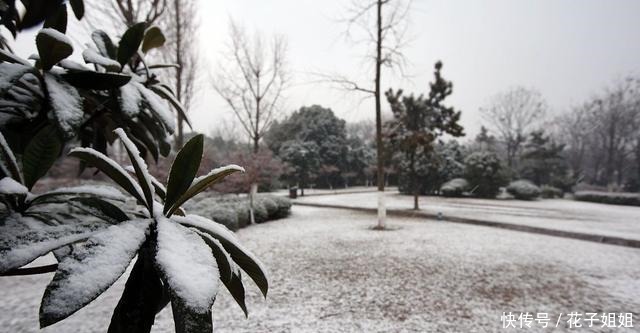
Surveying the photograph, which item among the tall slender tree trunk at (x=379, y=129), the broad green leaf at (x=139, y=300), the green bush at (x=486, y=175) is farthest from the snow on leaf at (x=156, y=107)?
the green bush at (x=486, y=175)

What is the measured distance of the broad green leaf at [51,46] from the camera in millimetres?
747

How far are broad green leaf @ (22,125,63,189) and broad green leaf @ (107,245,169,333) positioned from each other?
1.48ft

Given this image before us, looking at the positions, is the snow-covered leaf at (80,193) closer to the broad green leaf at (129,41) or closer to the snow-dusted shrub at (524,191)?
the broad green leaf at (129,41)

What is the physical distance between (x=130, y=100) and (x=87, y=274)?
23.1 inches

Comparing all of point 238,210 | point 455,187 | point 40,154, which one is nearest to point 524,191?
point 455,187

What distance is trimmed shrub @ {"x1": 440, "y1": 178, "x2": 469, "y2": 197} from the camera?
748 inches

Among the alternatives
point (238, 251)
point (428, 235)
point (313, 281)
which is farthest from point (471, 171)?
point (238, 251)

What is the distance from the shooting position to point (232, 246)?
2.62 feet

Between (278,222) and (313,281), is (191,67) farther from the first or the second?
(313,281)

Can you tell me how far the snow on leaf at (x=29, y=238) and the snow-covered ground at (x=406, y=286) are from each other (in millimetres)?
2937

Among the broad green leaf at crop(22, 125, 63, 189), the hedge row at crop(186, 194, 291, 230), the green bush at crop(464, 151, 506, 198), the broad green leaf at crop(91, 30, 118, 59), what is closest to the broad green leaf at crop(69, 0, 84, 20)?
the broad green leaf at crop(91, 30, 118, 59)

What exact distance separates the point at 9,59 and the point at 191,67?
11.9 meters

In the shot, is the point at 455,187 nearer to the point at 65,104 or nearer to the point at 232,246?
the point at 232,246

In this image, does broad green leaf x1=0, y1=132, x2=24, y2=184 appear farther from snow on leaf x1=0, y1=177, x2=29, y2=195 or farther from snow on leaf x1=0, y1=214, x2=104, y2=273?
snow on leaf x1=0, y1=214, x2=104, y2=273
